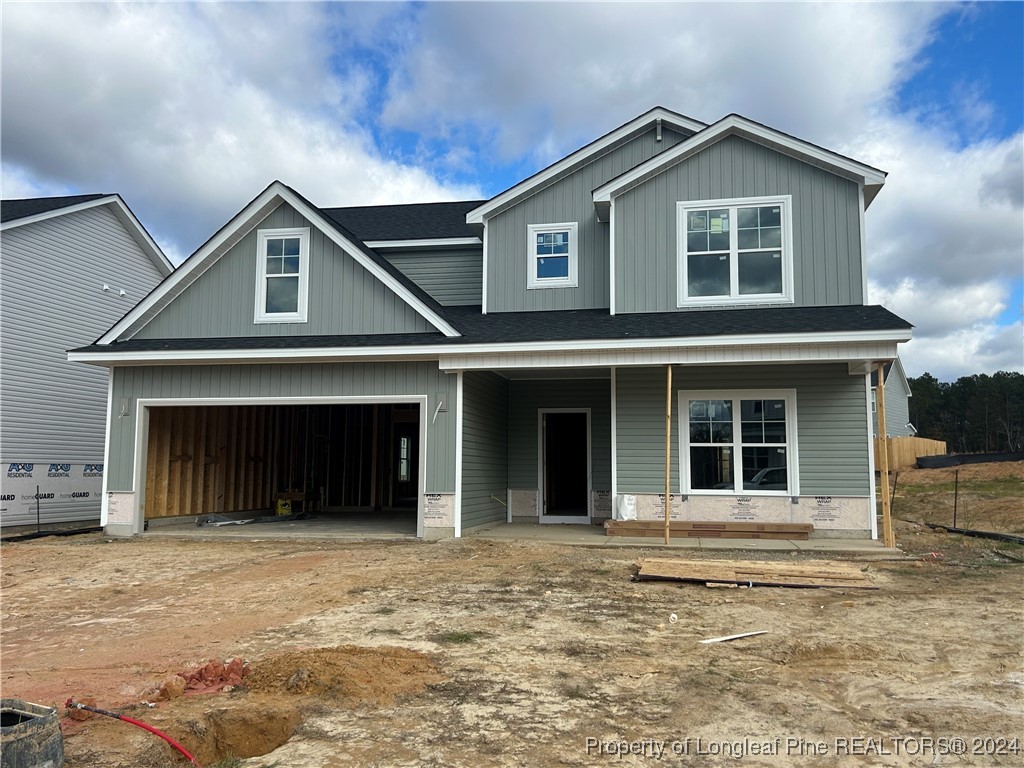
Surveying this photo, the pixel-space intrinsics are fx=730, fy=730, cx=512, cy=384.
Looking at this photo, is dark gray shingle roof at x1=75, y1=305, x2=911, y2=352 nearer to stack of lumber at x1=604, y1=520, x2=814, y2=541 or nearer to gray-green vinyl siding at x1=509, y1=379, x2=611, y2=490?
gray-green vinyl siding at x1=509, y1=379, x2=611, y2=490

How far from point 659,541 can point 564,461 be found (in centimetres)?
441

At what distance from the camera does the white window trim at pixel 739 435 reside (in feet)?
40.2

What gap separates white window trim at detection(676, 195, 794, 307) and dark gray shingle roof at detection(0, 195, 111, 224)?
14.2m

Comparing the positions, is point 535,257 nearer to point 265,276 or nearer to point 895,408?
point 265,276

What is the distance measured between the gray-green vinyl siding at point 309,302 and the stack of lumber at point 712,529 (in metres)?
4.89

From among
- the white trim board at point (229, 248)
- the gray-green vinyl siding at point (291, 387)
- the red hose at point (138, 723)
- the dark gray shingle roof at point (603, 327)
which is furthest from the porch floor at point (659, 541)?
the red hose at point (138, 723)

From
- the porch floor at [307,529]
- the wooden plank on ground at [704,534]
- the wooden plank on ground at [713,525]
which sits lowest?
the porch floor at [307,529]

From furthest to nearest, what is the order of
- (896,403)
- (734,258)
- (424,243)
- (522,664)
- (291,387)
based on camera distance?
(896,403) → (424,243) → (291,387) → (734,258) → (522,664)

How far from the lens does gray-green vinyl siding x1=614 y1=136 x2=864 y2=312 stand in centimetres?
1238

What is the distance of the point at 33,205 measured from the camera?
17.4m

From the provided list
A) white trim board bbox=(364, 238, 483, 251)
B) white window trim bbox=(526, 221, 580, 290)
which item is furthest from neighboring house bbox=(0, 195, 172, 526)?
white window trim bbox=(526, 221, 580, 290)

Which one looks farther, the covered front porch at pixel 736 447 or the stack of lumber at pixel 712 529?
the covered front porch at pixel 736 447

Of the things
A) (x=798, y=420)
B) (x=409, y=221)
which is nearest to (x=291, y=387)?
(x=409, y=221)

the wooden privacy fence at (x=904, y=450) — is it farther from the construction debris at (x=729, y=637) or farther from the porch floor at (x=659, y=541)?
A: the construction debris at (x=729, y=637)
